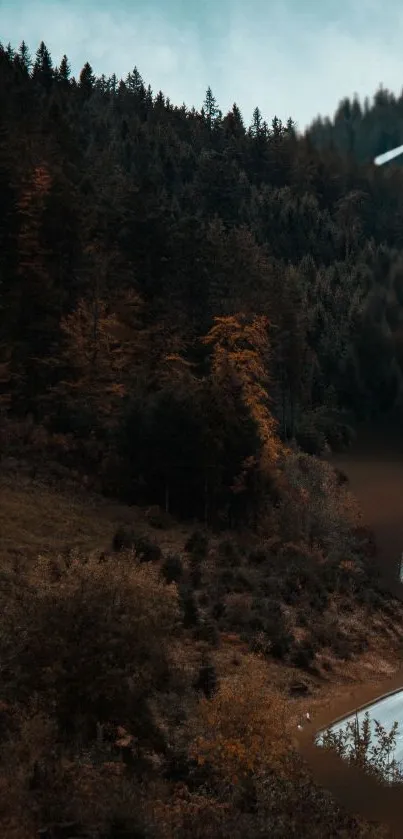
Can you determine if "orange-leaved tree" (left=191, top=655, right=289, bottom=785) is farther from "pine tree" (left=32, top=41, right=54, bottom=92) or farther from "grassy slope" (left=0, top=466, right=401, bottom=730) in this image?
"pine tree" (left=32, top=41, right=54, bottom=92)

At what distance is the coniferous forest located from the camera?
1485 cm

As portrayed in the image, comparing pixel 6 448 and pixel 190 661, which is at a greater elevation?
pixel 6 448

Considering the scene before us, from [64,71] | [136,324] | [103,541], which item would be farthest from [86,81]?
[103,541]

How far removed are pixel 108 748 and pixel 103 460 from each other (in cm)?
2939

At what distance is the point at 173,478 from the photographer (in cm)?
4266

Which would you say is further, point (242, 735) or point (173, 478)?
point (173, 478)

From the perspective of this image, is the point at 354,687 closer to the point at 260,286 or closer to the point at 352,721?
the point at 352,721

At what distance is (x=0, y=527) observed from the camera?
31.8m

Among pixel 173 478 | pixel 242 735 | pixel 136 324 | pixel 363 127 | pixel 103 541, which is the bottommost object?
pixel 242 735

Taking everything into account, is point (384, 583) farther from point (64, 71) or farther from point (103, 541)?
point (64, 71)

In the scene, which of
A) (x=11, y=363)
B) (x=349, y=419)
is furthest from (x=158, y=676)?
(x=349, y=419)

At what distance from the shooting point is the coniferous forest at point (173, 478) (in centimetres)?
1485

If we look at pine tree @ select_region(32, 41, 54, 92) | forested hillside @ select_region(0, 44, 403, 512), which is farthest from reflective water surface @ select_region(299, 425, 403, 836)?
pine tree @ select_region(32, 41, 54, 92)

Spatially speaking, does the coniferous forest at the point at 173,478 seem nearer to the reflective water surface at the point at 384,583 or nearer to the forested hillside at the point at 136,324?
the forested hillside at the point at 136,324
